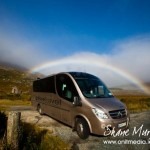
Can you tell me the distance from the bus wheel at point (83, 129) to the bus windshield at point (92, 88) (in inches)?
45.9

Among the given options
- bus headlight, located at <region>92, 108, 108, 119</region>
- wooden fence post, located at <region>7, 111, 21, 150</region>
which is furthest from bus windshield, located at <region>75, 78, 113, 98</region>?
wooden fence post, located at <region>7, 111, 21, 150</region>

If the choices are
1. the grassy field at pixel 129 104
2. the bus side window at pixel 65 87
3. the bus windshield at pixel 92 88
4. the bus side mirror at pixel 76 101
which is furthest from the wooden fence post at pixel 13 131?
the grassy field at pixel 129 104

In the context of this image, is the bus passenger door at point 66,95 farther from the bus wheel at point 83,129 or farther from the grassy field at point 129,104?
the grassy field at point 129,104

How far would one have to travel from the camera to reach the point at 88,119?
8133mm

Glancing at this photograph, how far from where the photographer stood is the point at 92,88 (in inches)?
374

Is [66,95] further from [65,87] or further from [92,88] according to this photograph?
[92,88]

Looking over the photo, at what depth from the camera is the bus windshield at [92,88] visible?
912 cm

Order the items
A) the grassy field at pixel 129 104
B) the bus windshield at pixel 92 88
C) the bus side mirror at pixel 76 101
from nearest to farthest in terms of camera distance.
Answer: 1. the bus side mirror at pixel 76 101
2. the bus windshield at pixel 92 88
3. the grassy field at pixel 129 104

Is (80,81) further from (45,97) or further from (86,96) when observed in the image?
(45,97)

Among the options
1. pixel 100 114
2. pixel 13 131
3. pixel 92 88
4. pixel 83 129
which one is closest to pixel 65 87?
pixel 92 88

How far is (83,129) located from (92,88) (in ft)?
6.77

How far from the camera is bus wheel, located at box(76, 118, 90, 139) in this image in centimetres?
832

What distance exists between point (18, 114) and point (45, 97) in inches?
266

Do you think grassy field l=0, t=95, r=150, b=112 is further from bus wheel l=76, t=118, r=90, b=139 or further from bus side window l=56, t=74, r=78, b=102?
bus wheel l=76, t=118, r=90, b=139
